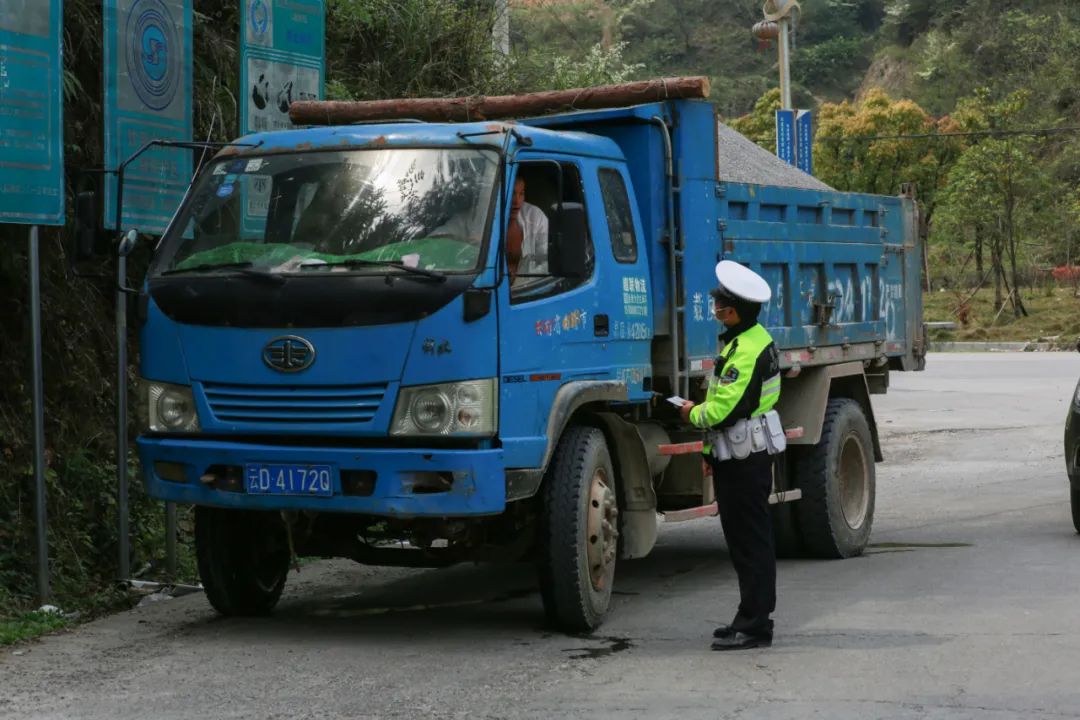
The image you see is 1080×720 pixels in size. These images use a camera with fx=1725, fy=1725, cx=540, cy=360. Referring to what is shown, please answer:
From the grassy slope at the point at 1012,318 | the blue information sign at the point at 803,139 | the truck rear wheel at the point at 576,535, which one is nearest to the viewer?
the truck rear wheel at the point at 576,535

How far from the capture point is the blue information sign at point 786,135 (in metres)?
28.4

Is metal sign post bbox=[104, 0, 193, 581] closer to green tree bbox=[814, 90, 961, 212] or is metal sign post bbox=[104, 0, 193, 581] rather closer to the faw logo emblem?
the faw logo emblem

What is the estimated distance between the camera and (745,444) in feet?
25.4

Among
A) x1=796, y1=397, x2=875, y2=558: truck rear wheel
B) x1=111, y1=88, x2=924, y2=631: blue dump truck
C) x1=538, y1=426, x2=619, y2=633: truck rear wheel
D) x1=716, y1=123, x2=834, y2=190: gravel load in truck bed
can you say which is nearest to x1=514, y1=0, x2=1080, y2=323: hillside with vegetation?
x1=716, y1=123, x2=834, y2=190: gravel load in truck bed

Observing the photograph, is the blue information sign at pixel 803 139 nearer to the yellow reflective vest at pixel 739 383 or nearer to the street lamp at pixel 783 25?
the street lamp at pixel 783 25

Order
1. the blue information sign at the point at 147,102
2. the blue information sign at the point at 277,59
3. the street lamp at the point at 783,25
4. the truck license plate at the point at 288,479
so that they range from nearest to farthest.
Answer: the truck license plate at the point at 288,479 < the blue information sign at the point at 147,102 < the blue information sign at the point at 277,59 < the street lamp at the point at 783,25

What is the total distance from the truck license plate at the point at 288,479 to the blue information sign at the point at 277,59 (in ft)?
11.3

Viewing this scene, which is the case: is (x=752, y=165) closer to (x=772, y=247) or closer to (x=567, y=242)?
(x=772, y=247)

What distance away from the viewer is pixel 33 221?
8633 mm

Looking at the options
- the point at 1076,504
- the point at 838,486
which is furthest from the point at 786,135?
the point at 838,486

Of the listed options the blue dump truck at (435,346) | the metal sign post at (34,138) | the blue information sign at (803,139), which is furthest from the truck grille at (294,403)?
the blue information sign at (803,139)

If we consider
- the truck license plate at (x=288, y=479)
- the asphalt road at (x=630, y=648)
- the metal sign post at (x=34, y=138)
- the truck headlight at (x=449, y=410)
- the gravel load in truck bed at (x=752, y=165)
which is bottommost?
the asphalt road at (x=630, y=648)

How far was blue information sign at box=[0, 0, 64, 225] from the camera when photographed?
27.8ft

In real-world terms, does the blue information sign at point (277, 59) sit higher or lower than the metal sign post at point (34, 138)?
higher
